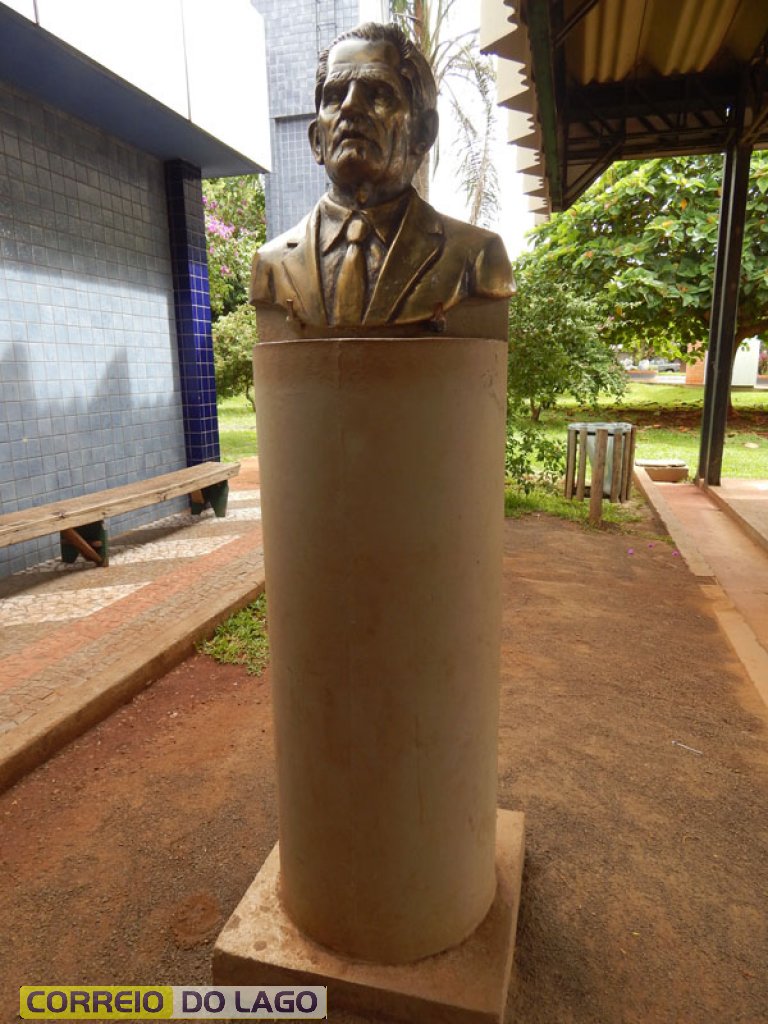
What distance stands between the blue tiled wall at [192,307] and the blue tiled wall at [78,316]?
0.11m

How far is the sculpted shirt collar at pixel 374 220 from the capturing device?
1.69 meters

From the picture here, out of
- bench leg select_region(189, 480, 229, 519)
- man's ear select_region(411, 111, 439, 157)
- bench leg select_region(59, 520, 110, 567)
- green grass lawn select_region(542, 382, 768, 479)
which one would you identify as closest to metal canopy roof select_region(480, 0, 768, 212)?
man's ear select_region(411, 111, 439, 157)

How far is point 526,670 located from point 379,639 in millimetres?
2558

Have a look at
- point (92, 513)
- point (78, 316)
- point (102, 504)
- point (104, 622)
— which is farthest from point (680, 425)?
point (104, 622)

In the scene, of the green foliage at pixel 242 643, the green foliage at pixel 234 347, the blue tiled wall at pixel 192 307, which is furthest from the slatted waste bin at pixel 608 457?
the green foliage at pixel 234 347

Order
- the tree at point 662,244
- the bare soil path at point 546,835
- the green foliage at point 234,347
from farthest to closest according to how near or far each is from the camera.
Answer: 1. the green foliage at point 234,347
2. the tree at point 662,244
3. the bare soil path at point 546,835

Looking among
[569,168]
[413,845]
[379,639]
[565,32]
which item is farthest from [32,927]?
[569,168]

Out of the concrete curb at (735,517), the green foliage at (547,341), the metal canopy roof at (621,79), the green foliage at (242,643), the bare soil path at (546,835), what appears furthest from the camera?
the green foliage at (547,341)

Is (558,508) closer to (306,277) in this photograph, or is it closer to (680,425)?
(306,277)

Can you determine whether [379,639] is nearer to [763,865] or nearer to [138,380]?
[763,865]

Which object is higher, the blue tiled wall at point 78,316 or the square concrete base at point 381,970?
the blue tiled wall at point 78,316

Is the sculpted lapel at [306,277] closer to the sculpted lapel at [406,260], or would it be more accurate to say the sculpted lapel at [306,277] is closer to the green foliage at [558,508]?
the sculpted lapel at [406,260]

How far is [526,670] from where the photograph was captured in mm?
3920

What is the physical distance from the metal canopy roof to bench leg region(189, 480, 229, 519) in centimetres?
465
